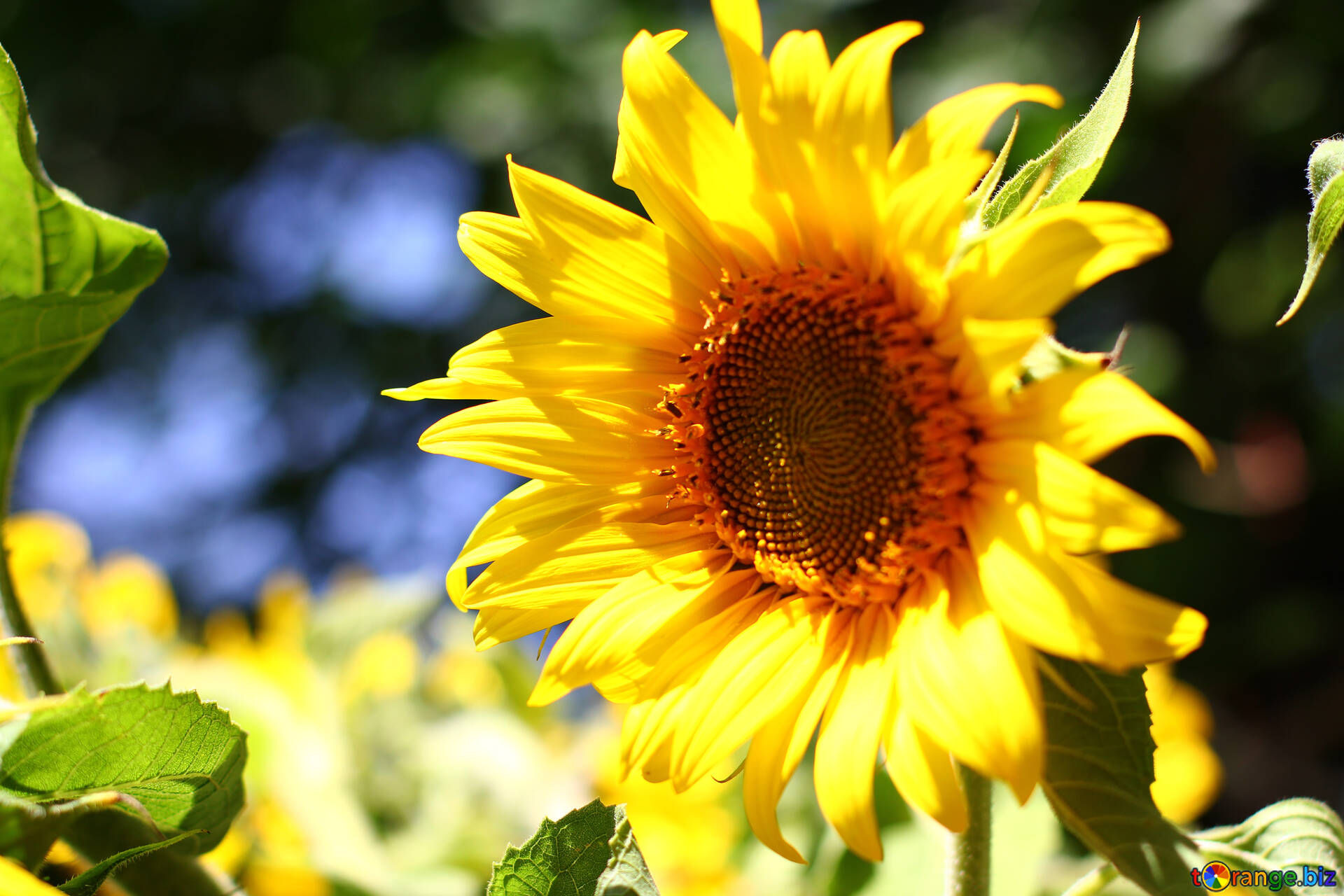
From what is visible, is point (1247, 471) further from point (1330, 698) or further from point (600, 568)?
point (600, 568)

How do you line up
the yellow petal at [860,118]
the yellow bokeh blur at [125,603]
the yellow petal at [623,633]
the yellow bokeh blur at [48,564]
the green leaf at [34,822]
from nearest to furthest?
the green leaf at [34,822] < the yellow petal at [860,118] < the yellow petal at [623,633] < the yellow bokeh blur at [48,564] < the yellow bokeh blur at [125,603]

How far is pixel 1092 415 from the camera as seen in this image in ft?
1.94

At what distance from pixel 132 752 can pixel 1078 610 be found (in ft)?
1.86

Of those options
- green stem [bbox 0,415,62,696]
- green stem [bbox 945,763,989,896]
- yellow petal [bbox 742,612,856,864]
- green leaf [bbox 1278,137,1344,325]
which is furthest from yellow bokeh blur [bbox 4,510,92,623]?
green leaf [bbox 1278,137,1344,325]

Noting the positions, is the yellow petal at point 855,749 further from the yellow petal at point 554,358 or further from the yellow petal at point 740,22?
the yellow petal at point 740,22

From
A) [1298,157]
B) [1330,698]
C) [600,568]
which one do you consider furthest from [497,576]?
[1330,698]

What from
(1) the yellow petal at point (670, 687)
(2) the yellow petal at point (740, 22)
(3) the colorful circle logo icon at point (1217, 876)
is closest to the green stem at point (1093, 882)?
(3) the colorful circle logo icon at point (1217, 876)

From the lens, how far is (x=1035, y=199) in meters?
0.69

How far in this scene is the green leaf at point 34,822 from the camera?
1.83ft

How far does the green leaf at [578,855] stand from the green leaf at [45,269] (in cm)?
50

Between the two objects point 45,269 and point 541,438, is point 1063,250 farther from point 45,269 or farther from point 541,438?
point 45,269

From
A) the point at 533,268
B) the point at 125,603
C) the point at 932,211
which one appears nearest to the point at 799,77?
the point at 932,211

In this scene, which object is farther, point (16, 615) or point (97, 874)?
point (16, 615)

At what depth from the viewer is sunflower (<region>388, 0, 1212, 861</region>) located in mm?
599
